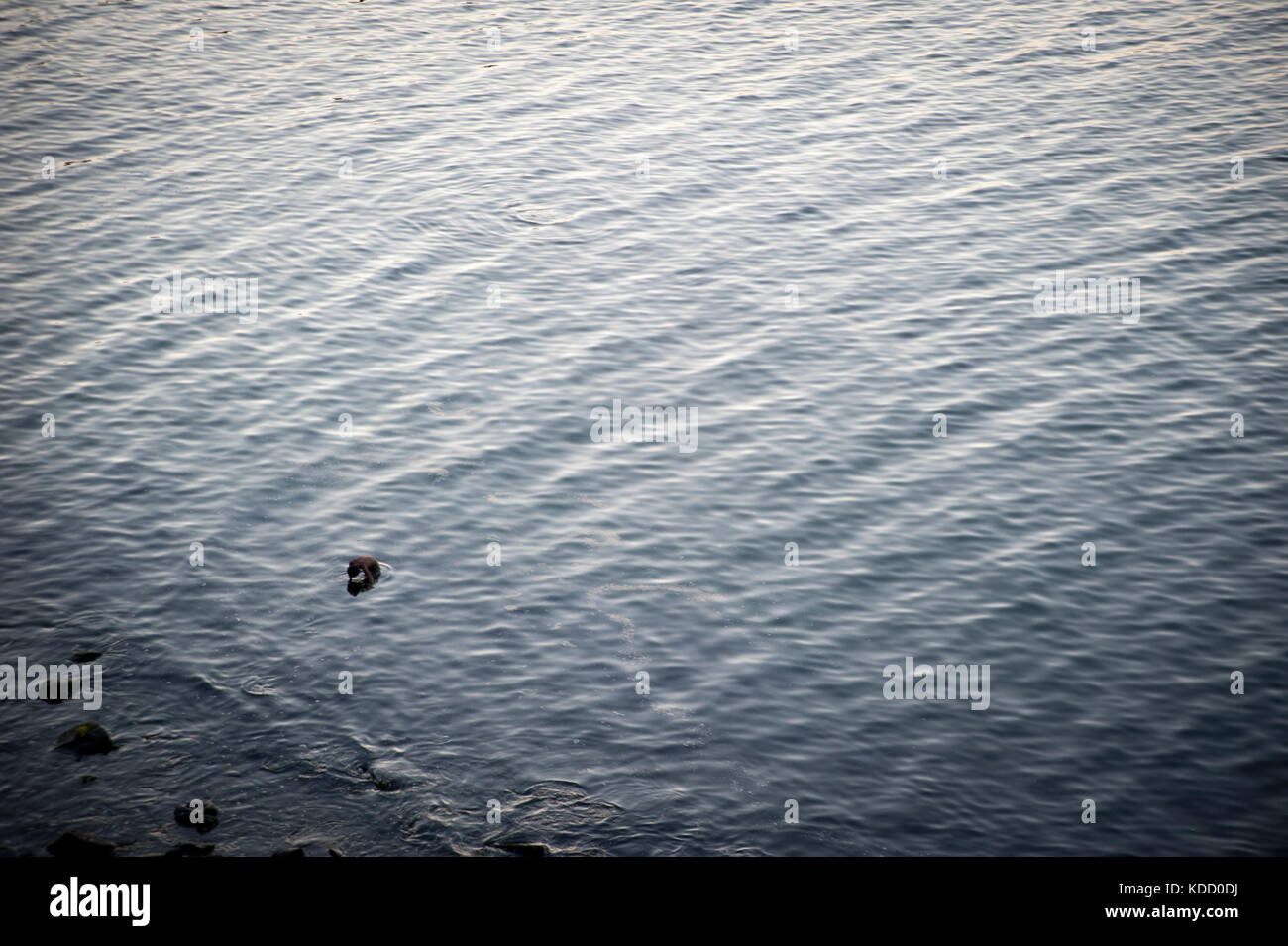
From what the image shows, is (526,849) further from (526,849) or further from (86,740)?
(86,740)

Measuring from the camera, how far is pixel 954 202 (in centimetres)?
5525

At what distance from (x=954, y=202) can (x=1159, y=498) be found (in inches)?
937

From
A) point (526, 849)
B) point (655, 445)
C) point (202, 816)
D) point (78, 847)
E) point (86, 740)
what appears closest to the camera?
point (78, 847)

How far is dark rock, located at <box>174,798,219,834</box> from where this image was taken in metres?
24.0

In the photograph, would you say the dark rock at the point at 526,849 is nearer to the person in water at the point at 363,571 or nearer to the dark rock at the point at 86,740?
the dark rock at the point at 86,740

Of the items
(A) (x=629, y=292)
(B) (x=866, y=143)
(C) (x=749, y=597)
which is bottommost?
(C) (x=749, y=597)

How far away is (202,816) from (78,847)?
7.31 ft

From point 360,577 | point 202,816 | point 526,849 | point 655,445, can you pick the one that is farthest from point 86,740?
point 655,445

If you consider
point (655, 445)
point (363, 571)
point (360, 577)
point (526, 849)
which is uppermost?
point (655, 445)

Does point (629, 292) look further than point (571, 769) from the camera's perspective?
Yes

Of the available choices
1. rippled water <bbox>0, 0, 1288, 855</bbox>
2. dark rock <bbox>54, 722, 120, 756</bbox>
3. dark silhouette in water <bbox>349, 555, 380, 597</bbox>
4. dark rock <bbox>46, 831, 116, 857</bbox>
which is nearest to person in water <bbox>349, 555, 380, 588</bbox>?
dark silhouette in water <bbox>349, 555, 380, 597</bbox>

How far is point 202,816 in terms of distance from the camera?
2406cm
